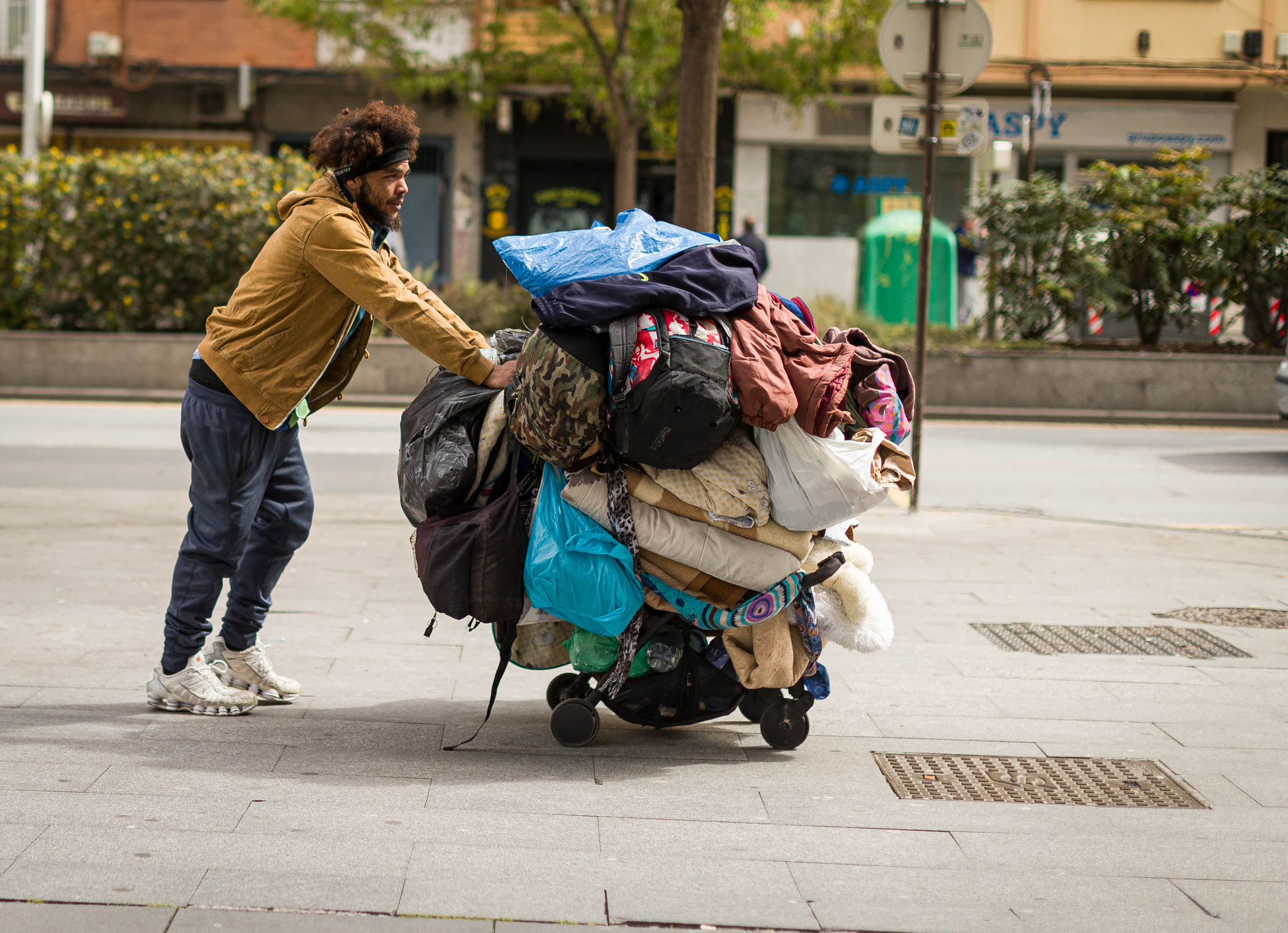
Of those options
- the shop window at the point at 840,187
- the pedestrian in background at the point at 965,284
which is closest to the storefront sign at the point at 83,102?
the shop window at the point at 840,187

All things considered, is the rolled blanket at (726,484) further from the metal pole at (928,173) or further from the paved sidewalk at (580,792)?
the metal pole at (928,173)

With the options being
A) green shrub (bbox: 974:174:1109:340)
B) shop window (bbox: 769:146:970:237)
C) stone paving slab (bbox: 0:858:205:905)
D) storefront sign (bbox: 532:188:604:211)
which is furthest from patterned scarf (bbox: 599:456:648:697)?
storefront sign (bbox: 532:188:604:211)

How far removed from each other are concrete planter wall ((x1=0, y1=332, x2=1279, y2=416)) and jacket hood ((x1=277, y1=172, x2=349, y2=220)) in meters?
12.7

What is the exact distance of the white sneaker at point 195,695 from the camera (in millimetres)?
4703

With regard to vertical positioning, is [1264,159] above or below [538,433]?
above

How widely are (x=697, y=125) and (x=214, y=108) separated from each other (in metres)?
A: 17.7

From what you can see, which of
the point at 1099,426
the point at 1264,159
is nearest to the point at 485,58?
the point at 1099,426

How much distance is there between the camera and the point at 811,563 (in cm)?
437

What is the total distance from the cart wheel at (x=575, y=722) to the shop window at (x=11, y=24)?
24746 millimetres

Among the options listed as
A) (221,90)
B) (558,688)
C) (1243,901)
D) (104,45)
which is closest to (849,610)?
(558,688)

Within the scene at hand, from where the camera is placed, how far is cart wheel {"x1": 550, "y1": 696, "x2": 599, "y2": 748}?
14.5ft

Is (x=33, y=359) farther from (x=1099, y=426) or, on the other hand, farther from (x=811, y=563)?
(x=811, y=563)

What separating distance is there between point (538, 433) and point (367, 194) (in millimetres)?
1064

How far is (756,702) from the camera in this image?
15.3ft
